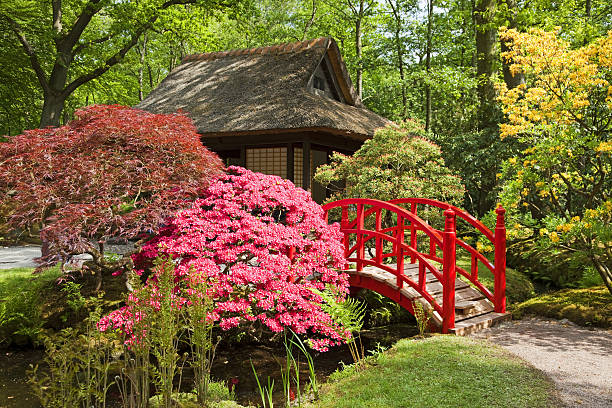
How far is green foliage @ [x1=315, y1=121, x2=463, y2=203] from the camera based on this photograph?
923 cm

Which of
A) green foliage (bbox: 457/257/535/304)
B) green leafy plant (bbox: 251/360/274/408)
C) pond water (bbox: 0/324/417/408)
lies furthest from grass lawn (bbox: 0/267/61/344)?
green foliage (bbox: 457/257/535/304)

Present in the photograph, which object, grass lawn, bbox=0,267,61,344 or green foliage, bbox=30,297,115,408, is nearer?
green foliage, bbox=30,297,115,408

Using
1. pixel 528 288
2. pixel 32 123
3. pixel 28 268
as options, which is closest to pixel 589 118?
pixel 528 288

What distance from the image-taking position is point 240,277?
600 cm

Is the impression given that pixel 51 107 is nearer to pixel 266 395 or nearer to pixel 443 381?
pixel 266 395

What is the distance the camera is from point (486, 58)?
1435 centimetres

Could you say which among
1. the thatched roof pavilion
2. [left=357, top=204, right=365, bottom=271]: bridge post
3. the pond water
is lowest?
the pond water

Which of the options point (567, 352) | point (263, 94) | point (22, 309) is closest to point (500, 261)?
point (567, 352)

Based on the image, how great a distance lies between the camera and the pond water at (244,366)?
17.4 feet

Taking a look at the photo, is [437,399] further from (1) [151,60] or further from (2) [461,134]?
(1) [151,60]

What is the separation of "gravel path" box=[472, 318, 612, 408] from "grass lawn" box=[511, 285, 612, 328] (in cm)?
20

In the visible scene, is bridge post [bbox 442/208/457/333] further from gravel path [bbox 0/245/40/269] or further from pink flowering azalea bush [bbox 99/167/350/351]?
gravel path [bbox 0/245/40/269]

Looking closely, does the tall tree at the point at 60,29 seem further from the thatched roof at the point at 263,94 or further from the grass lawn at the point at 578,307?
the grass lawn at the point at 578,307

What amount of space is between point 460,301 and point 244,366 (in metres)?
3.10
